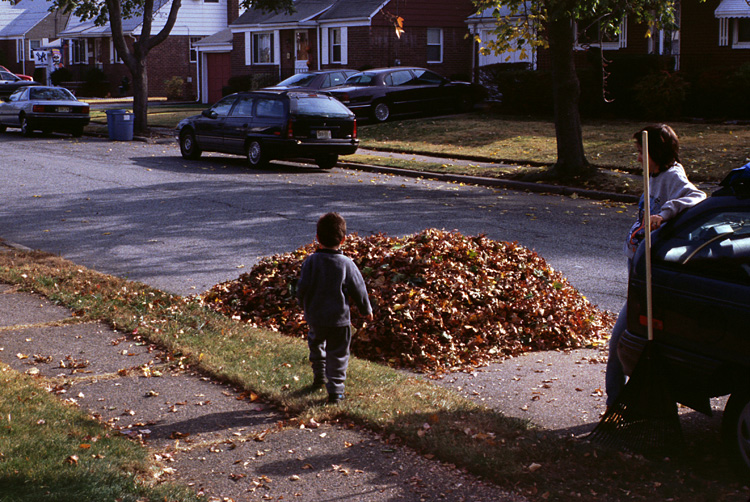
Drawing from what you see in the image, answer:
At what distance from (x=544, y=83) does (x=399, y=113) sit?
476 cm

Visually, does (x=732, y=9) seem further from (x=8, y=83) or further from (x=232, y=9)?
(x=8, y=83)

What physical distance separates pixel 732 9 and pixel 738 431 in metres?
25.9

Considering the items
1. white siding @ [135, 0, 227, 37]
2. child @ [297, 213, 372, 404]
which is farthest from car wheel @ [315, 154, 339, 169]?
white siding @ [135, 0, 227, 37]

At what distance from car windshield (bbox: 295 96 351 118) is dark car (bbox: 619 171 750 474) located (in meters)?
15.4

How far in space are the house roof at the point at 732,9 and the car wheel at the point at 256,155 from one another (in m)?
15.8

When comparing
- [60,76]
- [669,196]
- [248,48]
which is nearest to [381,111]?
[248,48]

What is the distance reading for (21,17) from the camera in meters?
Result: 73.2

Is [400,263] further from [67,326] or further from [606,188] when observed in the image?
[606,188]

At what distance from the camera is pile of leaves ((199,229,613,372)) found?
689cm

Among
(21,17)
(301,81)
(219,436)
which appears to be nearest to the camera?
(219,436)

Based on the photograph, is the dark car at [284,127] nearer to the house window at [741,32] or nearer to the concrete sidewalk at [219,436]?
the concrete sidewalk at [219,436]

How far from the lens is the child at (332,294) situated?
18.1 feet

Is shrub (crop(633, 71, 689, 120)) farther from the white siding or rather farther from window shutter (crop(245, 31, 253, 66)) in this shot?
the white siding

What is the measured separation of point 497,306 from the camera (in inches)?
288
